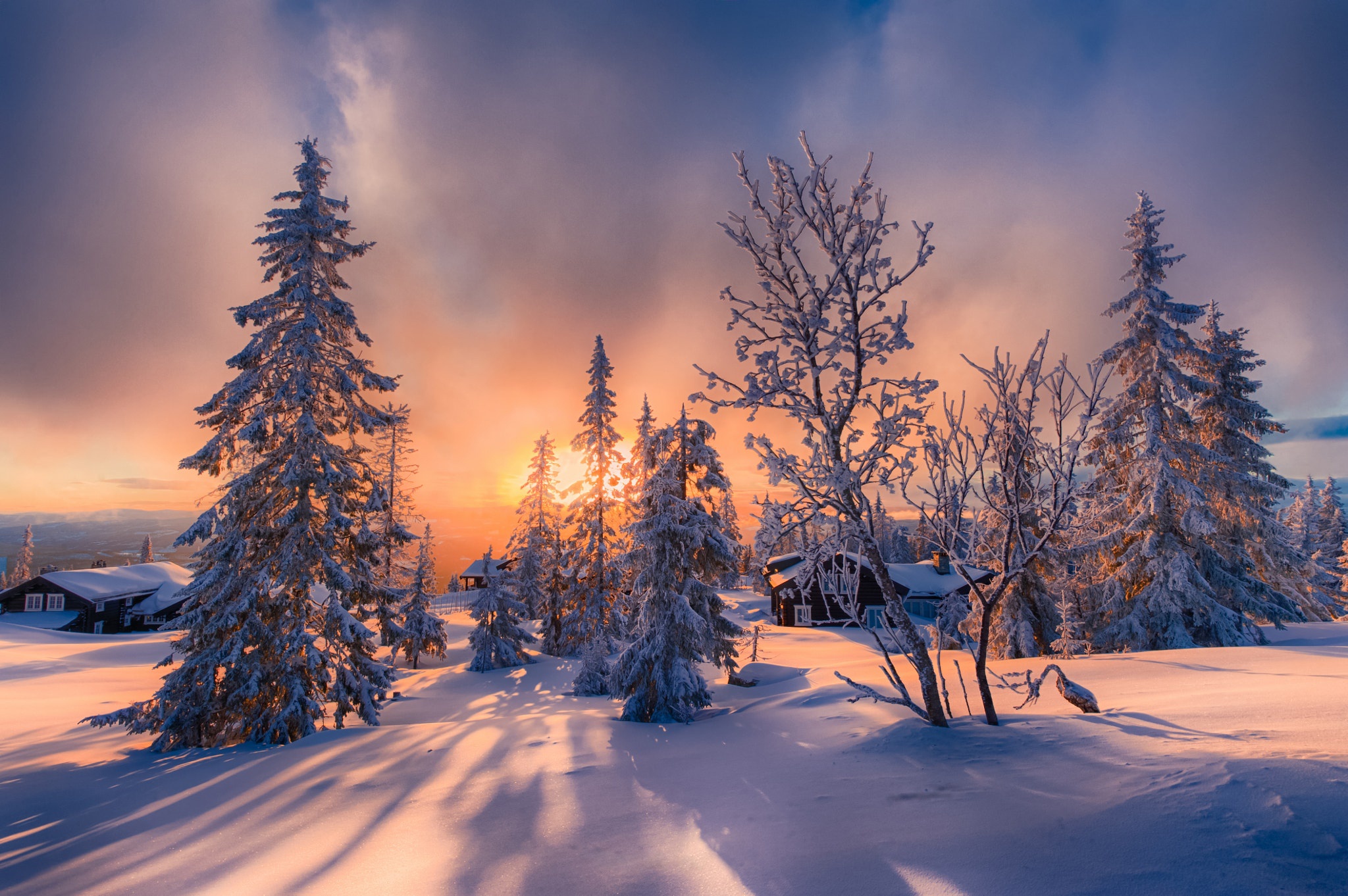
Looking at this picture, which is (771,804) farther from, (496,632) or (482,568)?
(482,568)

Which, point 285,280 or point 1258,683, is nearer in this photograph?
point 1258,683

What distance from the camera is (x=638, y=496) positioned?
15438mm

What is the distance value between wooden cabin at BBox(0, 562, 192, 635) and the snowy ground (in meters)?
46.2

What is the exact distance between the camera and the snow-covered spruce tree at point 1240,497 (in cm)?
1595

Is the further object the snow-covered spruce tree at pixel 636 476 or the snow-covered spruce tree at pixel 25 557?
the snow-covered spruce tree at pixel 25 557

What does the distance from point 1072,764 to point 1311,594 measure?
93.9 ft

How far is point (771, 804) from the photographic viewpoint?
5.17 metres

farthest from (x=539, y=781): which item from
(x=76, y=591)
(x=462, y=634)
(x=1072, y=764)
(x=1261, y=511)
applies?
(x=76, y=591)

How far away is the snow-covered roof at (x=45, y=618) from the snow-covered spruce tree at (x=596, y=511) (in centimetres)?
4564

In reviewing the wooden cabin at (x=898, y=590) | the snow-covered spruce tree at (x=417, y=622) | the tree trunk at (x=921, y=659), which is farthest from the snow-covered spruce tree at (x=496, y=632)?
the tree trunk at (x=921, y=659)

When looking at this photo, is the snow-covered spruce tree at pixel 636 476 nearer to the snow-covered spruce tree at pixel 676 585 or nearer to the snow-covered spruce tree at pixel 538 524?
the snow-covered spruce tree at pixel 676 585

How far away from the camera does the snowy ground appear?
10.8ft

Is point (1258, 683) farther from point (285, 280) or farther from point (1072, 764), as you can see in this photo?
point (285, 280)

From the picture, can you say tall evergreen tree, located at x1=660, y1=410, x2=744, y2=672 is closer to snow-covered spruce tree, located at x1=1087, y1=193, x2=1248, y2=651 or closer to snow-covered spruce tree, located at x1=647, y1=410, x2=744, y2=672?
snow-covered spruce tree, located at x1=647, y1=410, x2=744, y2=672
